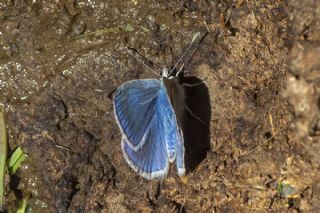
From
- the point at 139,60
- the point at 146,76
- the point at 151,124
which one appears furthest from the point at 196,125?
the point at 139,60

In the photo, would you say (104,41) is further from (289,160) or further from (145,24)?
(289,160)

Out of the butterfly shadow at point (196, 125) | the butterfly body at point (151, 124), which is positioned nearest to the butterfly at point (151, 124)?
the butterfly body at point (151, 124)

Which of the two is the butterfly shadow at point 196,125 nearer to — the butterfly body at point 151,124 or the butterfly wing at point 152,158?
Answer: the butterfly body at point 151,124

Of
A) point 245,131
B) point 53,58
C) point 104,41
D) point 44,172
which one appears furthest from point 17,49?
point 245,131

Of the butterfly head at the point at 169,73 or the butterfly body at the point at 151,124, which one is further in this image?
the butterfly head at the point at 169,73

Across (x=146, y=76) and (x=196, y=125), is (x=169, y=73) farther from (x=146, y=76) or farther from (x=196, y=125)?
(x=196, y=125)

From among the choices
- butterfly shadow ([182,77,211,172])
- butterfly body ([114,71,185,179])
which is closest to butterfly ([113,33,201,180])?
butterfly body ([114,71,185,179])

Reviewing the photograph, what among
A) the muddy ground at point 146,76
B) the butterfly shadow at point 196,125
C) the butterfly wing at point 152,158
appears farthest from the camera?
the butterfly shadow at point 196,125

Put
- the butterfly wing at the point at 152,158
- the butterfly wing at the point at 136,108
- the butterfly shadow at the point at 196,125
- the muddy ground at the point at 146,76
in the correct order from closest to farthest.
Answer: the butterfly wing at the point at 136,108 < the butterfly wing at the point at 152,158 < the muddy ground at the point at 146,76 < the butterfly shadow at the point at 196,125
